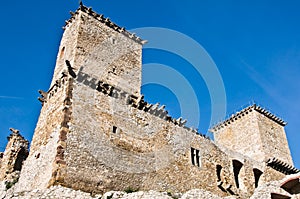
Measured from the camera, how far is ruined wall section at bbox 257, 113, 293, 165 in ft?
95.1

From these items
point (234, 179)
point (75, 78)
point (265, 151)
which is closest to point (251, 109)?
point (265, 151)

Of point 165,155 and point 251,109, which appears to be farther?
point 251,109

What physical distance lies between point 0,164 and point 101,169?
10677 millimetres

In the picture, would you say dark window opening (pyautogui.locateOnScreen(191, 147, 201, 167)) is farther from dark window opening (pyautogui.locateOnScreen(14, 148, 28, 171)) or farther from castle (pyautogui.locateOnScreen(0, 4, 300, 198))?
dark window opening (pyautogui.locateOnScreen(14, 148, 28, 171))

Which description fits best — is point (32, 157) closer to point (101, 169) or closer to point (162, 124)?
point (101, 169)

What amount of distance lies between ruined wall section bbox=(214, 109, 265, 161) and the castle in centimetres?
254

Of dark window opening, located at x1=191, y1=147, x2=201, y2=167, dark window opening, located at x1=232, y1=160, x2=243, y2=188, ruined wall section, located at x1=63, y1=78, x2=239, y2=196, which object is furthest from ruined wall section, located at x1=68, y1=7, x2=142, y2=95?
dark window opening, located at x1=232, y1=160, x2=243, y2=188

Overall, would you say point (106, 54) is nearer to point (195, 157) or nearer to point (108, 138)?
point (108, 138)

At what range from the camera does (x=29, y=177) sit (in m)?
16.1

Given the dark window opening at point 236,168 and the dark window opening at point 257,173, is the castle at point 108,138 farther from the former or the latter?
the dark window opening at point 257,173

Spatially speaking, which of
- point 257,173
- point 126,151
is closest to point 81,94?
point 126,151

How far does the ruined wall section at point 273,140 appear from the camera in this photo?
29.0 metres

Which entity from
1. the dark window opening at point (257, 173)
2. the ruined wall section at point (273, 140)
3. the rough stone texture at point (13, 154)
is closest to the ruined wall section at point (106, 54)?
the rough stone texture at point (13, 154)

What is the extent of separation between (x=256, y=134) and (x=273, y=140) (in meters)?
2.14
